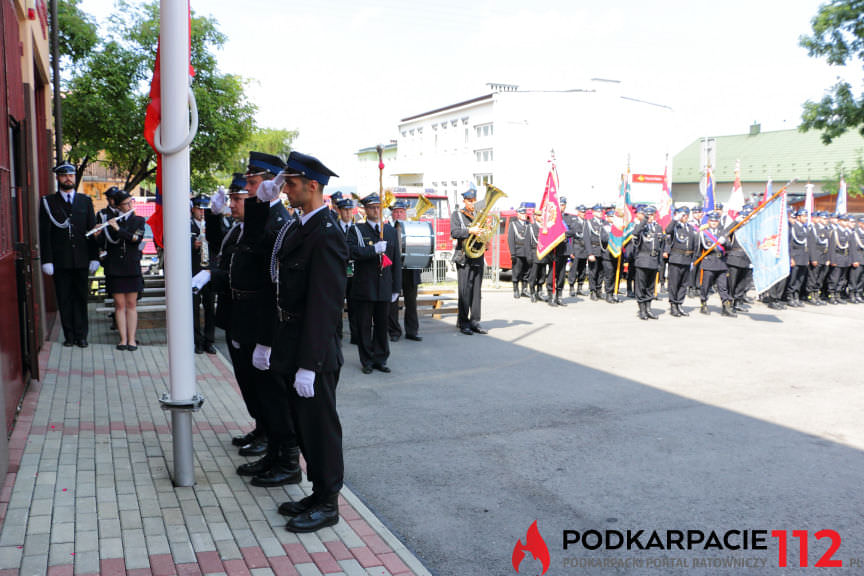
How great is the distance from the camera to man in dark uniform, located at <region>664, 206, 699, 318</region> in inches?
550

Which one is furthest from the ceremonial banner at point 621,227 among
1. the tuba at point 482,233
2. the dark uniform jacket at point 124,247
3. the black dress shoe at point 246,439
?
the black dress shoe at point 246,439

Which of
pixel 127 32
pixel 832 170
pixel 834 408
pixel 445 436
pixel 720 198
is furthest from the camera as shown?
pixel 720 198

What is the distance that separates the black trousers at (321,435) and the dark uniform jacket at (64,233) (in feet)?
18.7

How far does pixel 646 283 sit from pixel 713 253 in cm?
185

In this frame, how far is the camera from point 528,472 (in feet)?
16.8

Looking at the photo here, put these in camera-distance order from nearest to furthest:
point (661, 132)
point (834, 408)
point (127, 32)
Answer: point (834, 408)
point (127, 32)
point (661, 132)

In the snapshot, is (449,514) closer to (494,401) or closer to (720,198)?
(494,401)

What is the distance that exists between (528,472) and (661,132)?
4572 centimetres

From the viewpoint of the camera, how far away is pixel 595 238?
1741 cm

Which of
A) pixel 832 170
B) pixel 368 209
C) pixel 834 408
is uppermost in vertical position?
pixel 832 170

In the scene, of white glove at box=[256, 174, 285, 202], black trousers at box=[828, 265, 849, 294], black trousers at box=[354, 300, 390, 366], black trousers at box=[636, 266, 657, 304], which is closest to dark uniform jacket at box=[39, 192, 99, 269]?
black trousers at box=[354, 300, 390, 366]

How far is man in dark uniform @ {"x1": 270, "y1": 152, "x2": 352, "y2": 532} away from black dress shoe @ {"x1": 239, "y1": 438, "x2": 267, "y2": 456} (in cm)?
105

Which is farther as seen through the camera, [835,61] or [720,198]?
[720,198]

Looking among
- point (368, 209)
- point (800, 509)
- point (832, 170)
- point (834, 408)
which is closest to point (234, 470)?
point (800, 509)
